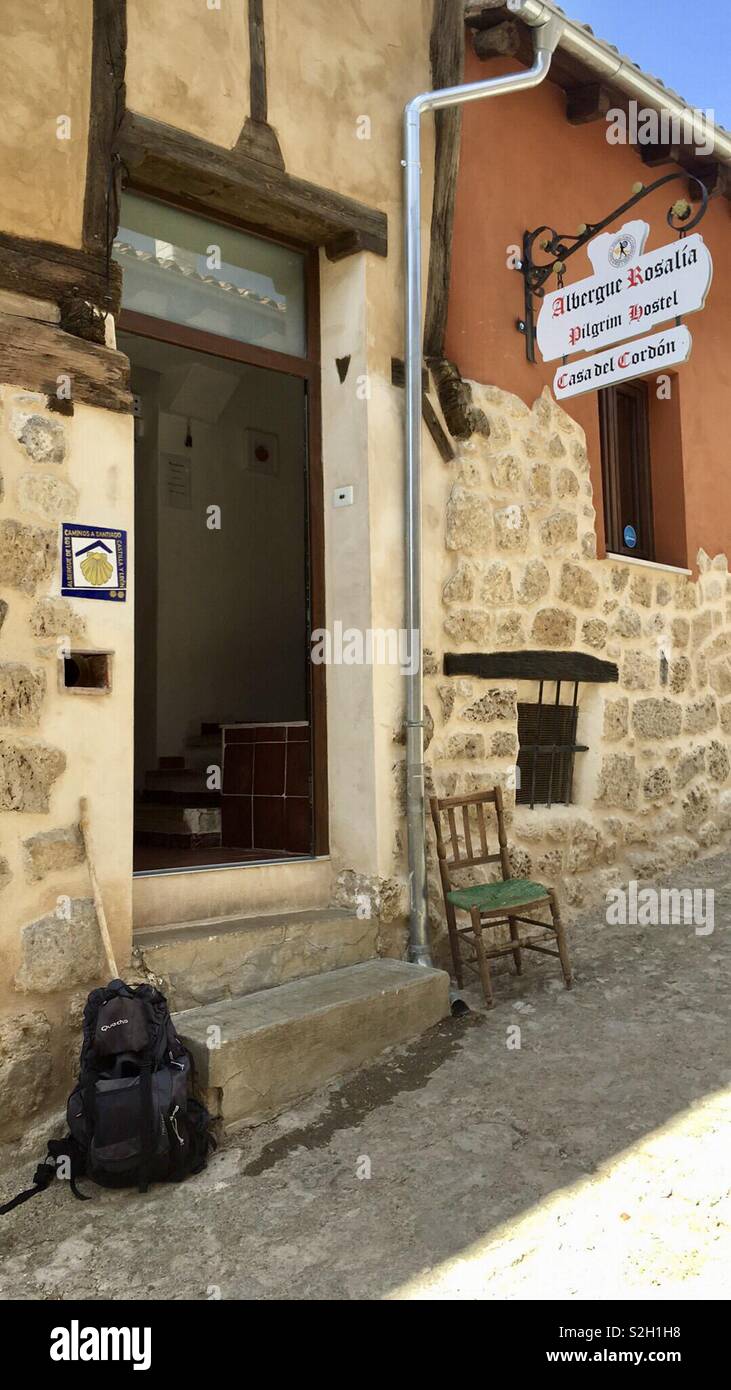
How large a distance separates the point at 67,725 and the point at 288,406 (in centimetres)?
446

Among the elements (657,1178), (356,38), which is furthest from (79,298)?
(657,1178)

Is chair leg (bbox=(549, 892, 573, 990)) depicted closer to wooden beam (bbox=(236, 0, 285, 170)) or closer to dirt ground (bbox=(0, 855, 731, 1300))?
dirt ground (bbox=(0, 855, 731, 1300))

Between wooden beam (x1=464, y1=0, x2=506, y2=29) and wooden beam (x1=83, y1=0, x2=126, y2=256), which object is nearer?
wooden beam (x1=83, y1=0, x2=126, y2=256)

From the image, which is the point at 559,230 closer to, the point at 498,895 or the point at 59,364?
the point at 59,364

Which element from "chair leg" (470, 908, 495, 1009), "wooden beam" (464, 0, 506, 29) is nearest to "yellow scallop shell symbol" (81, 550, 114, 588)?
"chair leg" (470, 908, 495, 1009)

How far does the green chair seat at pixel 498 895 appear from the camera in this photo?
4.08 meters

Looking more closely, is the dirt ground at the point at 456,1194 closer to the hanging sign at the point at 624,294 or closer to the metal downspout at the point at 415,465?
the metal downspout at the point at 415,465

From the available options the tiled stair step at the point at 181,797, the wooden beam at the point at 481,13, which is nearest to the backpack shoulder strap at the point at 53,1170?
the tiled stair step at the point at 181,797

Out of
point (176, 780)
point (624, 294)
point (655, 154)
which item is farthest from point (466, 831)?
point (655, 154)

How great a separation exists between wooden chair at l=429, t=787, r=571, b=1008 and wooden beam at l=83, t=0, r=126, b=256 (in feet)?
8.20

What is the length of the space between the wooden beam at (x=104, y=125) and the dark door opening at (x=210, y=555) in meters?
2.87

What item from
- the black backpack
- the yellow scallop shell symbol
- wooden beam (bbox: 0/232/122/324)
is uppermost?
wooden beam (bbox: 0/232/122/324)

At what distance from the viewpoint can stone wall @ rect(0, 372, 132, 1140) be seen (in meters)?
3.12
